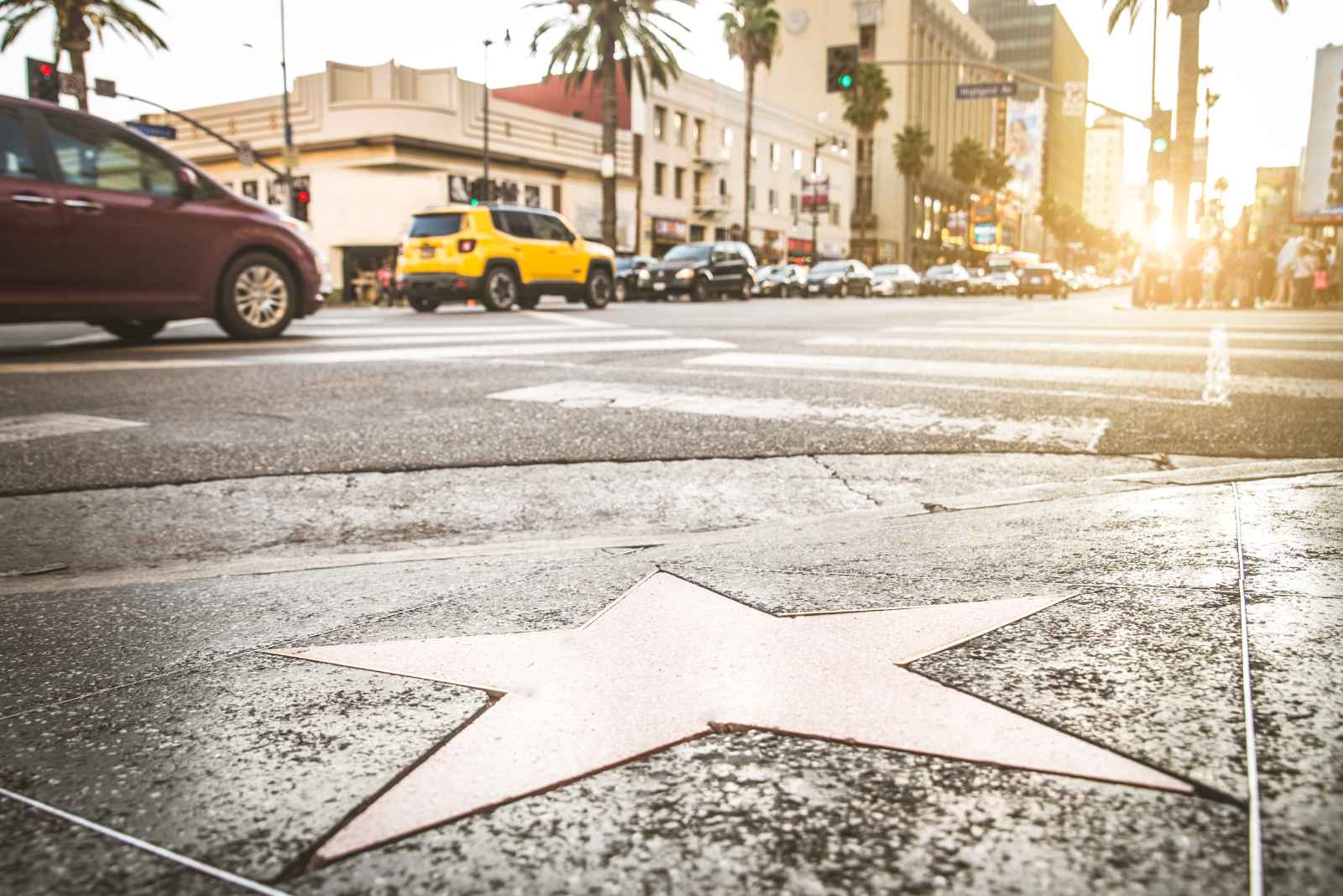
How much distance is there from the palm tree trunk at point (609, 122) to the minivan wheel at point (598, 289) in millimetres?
13403

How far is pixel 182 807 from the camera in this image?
1.07 metres

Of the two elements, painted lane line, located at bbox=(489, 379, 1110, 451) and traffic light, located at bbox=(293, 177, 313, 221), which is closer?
painted lane line, located at bbox=(489, 379, 1110, 451)

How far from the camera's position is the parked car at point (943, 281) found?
49312mm

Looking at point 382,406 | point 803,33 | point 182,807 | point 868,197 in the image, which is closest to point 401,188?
point 382,406

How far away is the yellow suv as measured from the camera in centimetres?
1573

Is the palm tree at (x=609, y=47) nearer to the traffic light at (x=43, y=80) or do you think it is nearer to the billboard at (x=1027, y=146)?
the traffic light at (x=43, y=80)

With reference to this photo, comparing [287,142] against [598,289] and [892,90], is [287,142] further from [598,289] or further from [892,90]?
[892,90]

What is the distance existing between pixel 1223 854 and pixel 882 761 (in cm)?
34

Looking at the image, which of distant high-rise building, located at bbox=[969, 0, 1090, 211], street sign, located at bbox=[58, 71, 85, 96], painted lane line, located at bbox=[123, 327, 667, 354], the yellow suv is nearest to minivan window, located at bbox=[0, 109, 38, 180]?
painted lane line, located at bbox=[123, 327, 667, 354]

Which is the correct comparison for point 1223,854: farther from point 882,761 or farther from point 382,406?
point 382,406

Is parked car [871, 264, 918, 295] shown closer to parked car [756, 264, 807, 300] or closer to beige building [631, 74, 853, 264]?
parked car [756, 264, 807, 300]

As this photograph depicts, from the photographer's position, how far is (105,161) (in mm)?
7102

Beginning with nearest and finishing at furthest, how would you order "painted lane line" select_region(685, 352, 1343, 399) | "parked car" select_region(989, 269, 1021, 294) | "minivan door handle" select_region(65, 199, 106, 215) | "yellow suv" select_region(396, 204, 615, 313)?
1. "painted lane line" select_region(685, 352, 1343, 399)
2. "minivan door handle" select_region(65, 199, 106, 215)
3. "yellow suv" select_region(396, 204, 615, 313)
4. "parked car" select_region(989, 269, 1021, 294)

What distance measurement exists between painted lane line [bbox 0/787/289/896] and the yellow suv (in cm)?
1515
